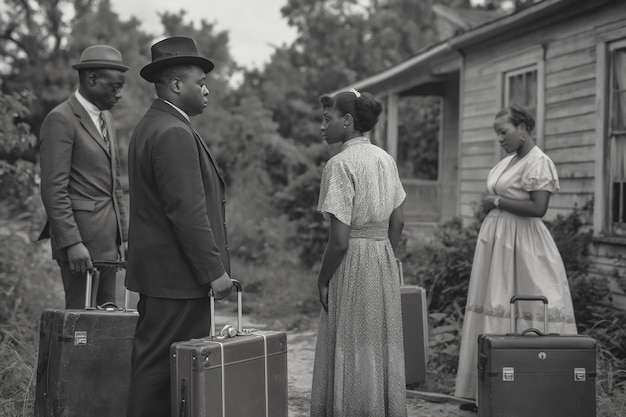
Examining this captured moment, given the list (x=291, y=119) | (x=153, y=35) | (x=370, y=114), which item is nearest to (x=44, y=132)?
(x=370, y=114)

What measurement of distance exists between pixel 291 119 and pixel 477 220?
24.9m

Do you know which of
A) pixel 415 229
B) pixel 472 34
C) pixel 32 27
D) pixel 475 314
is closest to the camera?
pixel 475 314

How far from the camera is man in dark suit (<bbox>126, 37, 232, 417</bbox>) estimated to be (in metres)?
3.46

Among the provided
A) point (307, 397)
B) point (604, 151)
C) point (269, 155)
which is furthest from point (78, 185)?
point (269, 155)

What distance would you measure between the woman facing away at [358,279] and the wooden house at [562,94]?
3.82 meters

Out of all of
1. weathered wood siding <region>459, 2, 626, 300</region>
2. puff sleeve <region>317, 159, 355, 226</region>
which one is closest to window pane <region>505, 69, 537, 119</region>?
weathered wood siding <region>459, 2, 626, 300</region>

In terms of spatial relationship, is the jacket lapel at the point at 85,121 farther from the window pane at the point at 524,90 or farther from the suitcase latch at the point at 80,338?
the window pane at the point at 524,90

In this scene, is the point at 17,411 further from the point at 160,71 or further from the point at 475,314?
the point at 475,314

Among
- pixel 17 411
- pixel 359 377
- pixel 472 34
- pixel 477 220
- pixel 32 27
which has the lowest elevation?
pixel 17 411

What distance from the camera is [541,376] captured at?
13.9 ft

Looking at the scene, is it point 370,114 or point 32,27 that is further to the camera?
point 32,27

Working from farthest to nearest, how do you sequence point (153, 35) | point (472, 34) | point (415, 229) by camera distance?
point (153, 35) → point (415, 229) → point (472, 34)

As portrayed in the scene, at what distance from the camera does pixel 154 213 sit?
3.57 metres

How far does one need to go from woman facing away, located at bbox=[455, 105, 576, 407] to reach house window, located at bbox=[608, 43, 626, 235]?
2.85 metres
